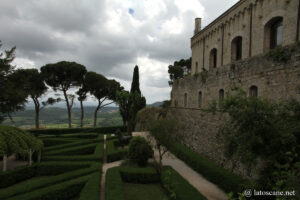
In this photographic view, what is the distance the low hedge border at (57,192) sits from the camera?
6.07 meters

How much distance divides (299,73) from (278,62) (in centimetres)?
102

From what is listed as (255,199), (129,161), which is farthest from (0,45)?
(255,199)

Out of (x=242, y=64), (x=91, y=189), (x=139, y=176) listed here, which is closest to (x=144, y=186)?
(x=139, y=176)

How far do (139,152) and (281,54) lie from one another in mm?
8809

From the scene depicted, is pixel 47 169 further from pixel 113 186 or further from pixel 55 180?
pixel 113 186

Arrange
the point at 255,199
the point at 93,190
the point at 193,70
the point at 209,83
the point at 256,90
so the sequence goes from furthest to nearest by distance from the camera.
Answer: the point at 193,70
the point at 209,83
the point at 256,90
the point at 93,190
the point at 255,199

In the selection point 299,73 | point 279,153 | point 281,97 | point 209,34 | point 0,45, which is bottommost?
point 279,153

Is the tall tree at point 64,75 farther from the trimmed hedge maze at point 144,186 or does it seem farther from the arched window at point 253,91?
the arched window at point 253,91

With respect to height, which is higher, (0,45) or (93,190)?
(0,45)

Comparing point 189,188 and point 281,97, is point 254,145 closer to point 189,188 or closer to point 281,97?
point 281,97

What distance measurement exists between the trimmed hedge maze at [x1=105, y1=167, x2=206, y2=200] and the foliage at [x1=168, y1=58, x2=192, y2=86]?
30.3 metres

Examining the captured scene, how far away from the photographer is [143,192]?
24.8 feet

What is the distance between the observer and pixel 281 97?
6668mm

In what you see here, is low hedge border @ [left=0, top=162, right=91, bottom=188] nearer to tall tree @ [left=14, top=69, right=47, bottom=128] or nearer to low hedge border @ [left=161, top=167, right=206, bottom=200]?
low hedge border @ [left=161, top=167, right=206, bottom=200]
